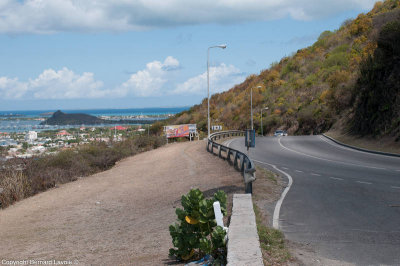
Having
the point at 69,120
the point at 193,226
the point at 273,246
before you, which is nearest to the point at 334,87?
the point at 69,120

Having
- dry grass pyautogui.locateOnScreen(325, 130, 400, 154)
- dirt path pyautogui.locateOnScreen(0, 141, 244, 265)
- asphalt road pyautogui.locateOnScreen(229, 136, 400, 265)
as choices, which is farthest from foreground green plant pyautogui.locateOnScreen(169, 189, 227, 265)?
dry grass pyautogui.locateOnScreen(325, 130, 400, 154)

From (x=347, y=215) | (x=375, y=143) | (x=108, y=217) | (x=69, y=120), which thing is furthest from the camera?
(x=69, y=120)

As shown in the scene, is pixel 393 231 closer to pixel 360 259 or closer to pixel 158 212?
pixel 360 259

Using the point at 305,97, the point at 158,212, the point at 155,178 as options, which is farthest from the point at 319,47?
the point at 158,212

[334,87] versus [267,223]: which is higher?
[334,87]

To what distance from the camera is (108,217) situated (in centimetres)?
1456

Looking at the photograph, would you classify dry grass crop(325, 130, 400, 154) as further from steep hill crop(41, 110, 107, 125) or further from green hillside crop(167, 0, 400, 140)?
steep hill crop(41, 110, 107, 125)

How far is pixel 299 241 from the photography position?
828 centimetres

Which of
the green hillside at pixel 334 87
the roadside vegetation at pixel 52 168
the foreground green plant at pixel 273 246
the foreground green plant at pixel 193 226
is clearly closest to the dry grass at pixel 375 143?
the green hillside at pixel 334 87

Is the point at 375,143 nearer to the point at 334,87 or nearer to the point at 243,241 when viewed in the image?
the point at 243,241

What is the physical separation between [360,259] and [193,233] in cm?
255

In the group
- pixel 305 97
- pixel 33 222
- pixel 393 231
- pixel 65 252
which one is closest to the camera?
pixel 393 231

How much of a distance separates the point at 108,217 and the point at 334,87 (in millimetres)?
57800

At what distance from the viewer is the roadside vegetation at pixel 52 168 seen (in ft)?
69.0
